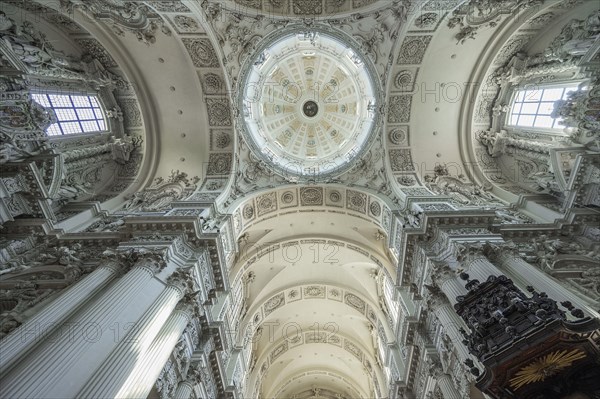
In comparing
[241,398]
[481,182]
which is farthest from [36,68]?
[481,182]

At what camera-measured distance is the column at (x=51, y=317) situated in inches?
309

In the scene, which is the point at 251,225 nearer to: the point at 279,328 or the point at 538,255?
the point at 279,328

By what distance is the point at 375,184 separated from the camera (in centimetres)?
2005

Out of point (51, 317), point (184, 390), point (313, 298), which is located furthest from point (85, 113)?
point (313, 298)

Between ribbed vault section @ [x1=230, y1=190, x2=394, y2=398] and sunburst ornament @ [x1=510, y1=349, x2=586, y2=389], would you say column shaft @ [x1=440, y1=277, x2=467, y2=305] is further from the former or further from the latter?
ribbed vault section @ [x1=230, y1=190, x2=394, y2=398]

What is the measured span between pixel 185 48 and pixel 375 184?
1359 cm

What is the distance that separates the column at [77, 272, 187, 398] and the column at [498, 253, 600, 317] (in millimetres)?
11879

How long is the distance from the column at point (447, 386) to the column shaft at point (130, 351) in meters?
10.6

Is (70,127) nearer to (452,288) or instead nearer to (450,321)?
(452,288)

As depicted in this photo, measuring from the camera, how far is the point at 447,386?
12.2m

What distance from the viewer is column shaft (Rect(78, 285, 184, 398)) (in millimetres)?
7848

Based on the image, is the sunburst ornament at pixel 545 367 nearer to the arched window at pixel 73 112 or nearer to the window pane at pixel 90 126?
the arched window at pixel 73 112

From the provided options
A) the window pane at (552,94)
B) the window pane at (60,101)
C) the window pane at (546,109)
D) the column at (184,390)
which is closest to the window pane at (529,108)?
the window pane at (546,109)

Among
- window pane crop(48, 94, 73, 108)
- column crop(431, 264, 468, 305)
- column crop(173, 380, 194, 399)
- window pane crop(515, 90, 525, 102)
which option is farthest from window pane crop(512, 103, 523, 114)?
window pane crop(48, 94, 73, 108)
